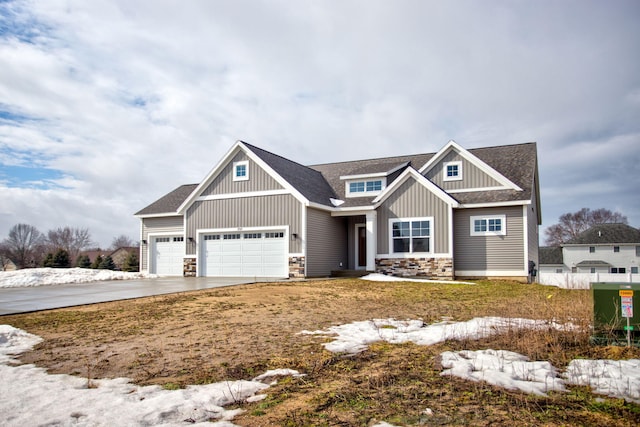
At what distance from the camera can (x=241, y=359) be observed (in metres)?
6.03

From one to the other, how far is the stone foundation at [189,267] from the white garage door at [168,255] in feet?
6.47

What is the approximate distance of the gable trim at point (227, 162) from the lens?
19.8 meters

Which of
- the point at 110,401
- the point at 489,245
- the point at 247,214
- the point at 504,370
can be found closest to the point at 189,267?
the point at 247,214

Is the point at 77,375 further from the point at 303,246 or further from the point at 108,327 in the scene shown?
the point at 303,246

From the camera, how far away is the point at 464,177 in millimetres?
21047

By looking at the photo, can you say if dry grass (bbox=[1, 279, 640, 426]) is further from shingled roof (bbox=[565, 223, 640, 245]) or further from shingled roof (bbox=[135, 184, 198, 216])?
shingled roof (bbox=[565, 223, 640, 245])

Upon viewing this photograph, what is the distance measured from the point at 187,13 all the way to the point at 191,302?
24.2 ft

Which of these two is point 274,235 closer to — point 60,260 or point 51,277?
point 51,277

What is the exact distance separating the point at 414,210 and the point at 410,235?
109 cm

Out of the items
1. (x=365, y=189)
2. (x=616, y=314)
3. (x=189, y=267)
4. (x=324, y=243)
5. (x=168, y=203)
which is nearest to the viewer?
(x=616, y=314)

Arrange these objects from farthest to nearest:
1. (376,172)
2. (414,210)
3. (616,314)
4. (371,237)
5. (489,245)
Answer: (376,172) → (371,237) → (414,210) → (489,245) → (616,314)

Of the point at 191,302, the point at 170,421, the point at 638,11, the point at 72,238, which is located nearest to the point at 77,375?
the point at 170,421

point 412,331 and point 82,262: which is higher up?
point 412,331

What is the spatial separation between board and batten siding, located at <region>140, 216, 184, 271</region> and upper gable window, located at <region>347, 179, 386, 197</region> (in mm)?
9273
